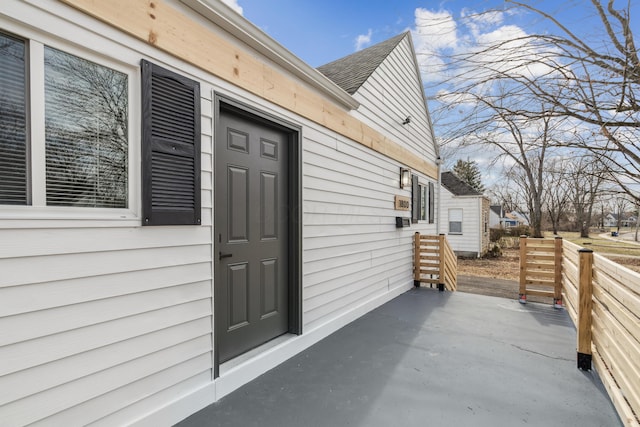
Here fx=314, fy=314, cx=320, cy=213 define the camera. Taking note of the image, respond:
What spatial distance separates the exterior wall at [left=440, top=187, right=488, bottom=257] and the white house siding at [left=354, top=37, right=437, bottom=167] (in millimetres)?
7213

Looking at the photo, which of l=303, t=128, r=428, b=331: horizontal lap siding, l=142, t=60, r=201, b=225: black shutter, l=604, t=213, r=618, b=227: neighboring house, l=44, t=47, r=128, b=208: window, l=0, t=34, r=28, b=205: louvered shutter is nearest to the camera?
l=0, t=34, r=28, b=205: louvered shutter

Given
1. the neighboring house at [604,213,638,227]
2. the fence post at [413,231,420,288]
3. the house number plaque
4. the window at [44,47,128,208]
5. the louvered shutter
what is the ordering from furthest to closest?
the neighboring house at [604,213,638,227]
the fence post at [413,231,420,288]
the house number plaque
the window at [44,47,128,208]
the louvered shutter

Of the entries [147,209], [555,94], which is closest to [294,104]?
[147,209]

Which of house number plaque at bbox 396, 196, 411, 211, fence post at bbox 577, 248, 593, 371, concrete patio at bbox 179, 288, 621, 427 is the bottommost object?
concrete patio at bbox 179, 288, 621, 427

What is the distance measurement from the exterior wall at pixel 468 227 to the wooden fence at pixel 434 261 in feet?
25.7

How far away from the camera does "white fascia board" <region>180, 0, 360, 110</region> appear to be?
2234 mm

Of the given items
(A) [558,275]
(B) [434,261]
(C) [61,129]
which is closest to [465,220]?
(B) [434,261]

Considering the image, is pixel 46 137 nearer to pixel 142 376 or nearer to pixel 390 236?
pixel 142 376

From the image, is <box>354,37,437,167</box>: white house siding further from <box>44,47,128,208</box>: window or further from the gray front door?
<box>44,47,128,208</box>: window

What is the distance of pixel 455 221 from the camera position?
14.2 m

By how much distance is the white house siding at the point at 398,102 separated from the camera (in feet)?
15.7

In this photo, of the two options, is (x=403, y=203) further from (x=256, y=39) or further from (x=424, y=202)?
(x=256, y=39)

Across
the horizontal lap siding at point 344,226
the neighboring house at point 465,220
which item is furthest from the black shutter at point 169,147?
the neighboring house at point 465,220

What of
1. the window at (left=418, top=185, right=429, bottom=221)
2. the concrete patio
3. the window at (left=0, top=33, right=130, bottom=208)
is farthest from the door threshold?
the window at (left=418, top=185, right=429, bottom=221)
